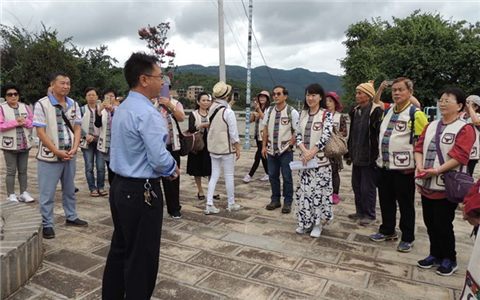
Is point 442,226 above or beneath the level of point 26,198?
above

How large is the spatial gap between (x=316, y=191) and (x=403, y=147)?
1.05 meters

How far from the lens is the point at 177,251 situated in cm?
348

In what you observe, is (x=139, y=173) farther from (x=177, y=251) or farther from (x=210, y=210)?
(x=210, y=210)

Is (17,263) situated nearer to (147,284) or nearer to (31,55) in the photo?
(147,284)

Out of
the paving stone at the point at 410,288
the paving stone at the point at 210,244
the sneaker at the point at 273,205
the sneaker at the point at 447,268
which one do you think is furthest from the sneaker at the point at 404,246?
the sneaker at the point at 273,205

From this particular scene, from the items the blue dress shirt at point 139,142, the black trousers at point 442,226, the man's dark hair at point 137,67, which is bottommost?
the black trousers at point 442,226

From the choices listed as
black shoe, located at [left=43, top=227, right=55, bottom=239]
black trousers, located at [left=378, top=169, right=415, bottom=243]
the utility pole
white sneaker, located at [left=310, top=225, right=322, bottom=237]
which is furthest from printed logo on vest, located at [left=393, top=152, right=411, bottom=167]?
the utility pole

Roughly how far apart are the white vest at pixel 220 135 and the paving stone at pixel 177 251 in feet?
5.11

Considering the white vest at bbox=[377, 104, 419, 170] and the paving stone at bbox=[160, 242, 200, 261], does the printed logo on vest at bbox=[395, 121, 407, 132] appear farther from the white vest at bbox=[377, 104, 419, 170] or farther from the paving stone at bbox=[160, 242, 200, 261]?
the paving stone at bbox=[160, 242, 200, 261]

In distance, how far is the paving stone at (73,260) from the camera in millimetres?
3092

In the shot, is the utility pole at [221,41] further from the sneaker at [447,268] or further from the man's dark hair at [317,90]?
the sneaker at [447,268]

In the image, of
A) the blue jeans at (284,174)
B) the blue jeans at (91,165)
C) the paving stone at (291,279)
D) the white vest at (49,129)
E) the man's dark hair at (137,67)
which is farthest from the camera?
the blue jeans at (91,165)

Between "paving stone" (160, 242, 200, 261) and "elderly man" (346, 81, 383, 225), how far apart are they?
2.29 metres

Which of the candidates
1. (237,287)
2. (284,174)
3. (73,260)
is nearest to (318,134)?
(284,174)
